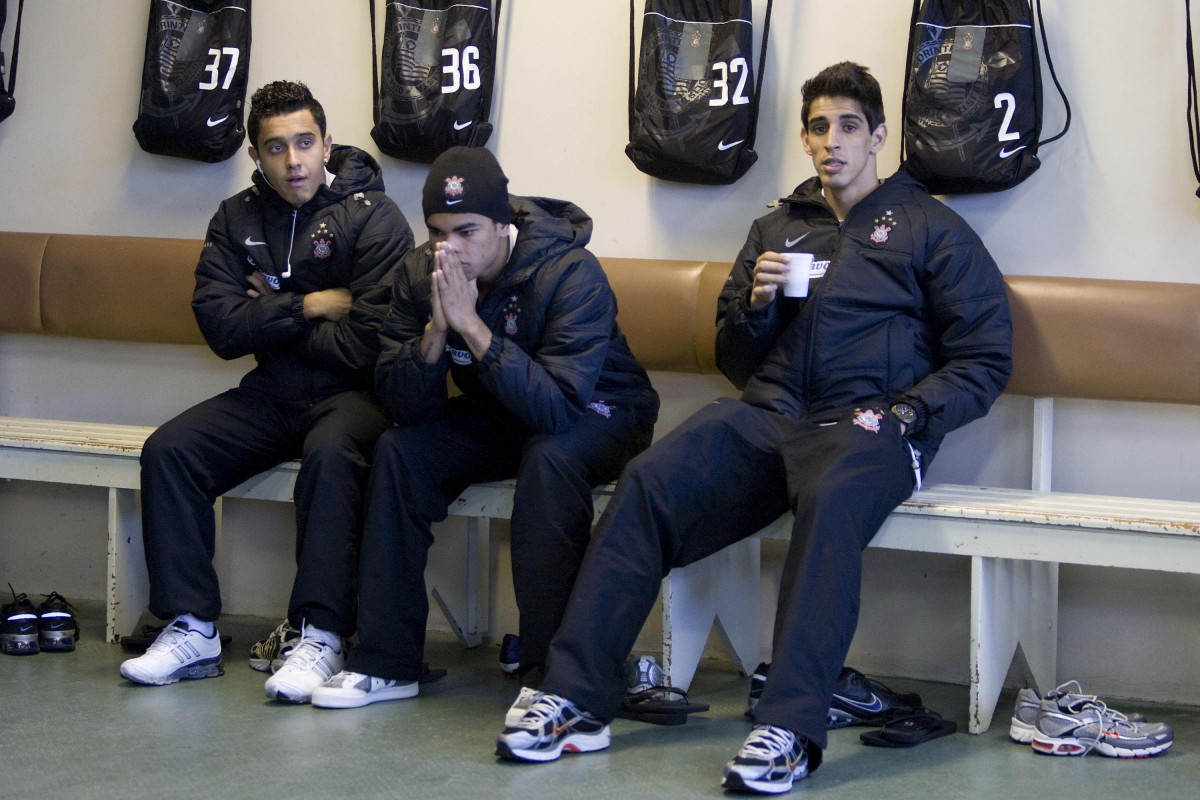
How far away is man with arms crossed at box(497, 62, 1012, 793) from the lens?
2.21 m

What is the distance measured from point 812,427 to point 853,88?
0.73m

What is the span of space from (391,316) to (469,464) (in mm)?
365

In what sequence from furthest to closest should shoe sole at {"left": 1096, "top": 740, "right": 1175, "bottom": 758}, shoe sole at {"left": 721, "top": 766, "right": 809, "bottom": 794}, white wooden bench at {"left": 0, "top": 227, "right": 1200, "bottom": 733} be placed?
white wooden bench at {"left": 0, "top": 227, "right": 1200, "bottom": 733} < shoe sole at {"left": 1096, "top": 740, "right": 1175, "bottom": 758} < shoe sole at {"left": 721, "top": 766, "right": 809, "bottom": 794}

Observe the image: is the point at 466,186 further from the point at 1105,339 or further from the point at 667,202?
the point at 1105,339

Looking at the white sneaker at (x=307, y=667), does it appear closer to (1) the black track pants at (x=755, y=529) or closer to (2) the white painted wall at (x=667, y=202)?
(1) the black track pants at (x=755, y=529)

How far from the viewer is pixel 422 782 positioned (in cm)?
215

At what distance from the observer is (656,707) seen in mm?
2529

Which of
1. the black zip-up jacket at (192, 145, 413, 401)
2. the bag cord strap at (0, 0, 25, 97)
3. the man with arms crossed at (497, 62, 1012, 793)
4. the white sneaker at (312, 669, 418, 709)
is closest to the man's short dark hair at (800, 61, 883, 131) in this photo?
the man with arms crossed at (497, 62, 1012, 793)

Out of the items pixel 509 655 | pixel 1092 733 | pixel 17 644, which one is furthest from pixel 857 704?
pixel 17 644

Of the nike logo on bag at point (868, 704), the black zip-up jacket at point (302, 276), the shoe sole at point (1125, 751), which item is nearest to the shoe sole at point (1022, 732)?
the shoe sole at point (1125, 751)

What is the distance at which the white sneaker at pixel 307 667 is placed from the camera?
259 centimetres

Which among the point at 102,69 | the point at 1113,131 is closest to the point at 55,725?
the point at 102,69

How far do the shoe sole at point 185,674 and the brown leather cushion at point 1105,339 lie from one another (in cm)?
186

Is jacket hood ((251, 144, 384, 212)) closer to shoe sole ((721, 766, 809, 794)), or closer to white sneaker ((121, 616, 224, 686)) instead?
white sneaker ((121, 616, 224, 686))
